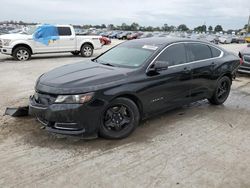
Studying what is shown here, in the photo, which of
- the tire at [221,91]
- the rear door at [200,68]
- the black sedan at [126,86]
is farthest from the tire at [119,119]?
the tire at [221,91]

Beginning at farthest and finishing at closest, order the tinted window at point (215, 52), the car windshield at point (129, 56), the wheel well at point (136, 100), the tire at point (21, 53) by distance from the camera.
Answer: the tire at point (21, 53) → the tinted window at point (215, 52) → the car windshield at point (129, 56) → the wheel well at point (136, 100)

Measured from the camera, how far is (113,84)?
4.46m

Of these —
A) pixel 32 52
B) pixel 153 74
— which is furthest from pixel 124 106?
pixel 32 52

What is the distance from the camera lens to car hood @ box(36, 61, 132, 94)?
428 centimetres

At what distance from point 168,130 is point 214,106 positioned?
200 centimetres

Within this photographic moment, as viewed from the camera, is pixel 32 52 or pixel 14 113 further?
pixel 32 52

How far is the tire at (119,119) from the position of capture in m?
4.48

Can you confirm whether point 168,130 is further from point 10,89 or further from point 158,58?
point 10,89

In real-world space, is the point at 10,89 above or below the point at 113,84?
A: below

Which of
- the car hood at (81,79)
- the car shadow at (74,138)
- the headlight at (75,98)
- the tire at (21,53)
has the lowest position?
the car shadow at (74,138)

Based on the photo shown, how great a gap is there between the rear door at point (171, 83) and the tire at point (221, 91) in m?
1.06

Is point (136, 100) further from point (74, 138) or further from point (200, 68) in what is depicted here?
point (200, 68)

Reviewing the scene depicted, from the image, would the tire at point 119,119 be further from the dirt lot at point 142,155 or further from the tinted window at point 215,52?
the tinted window at point 215,52

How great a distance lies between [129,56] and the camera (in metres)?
5.40
